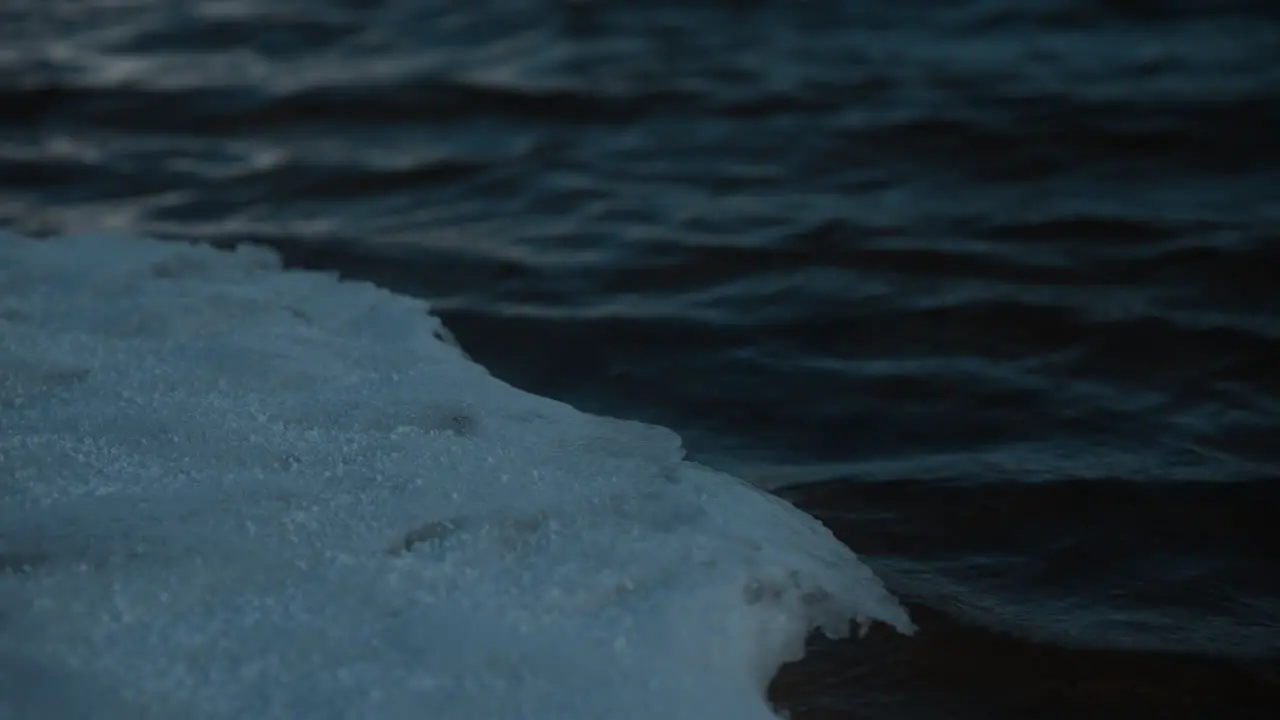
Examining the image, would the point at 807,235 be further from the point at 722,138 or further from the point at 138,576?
the point at 138,576

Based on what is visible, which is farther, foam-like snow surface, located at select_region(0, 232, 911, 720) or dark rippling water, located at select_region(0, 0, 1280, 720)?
dark rippling water, located at select_region(0, 0, 1280, 720)

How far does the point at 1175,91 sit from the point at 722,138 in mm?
1106

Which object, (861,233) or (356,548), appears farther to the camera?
(861,233)

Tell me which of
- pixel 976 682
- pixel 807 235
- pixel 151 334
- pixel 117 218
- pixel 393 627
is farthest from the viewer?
pixel 117 218

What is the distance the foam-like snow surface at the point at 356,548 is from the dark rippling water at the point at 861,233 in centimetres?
15

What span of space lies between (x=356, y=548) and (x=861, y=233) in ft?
5.25

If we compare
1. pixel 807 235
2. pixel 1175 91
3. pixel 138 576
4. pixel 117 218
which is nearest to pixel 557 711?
pixel 138 576

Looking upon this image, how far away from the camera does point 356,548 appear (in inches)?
71.2

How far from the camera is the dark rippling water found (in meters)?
2.00

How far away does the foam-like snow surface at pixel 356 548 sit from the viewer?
5.19 feet

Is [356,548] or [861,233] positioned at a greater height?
[861,233]

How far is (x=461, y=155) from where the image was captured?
3732 millimetres

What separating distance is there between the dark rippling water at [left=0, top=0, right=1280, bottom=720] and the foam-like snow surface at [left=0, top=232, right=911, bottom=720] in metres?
0.15

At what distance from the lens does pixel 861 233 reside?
123 inches
